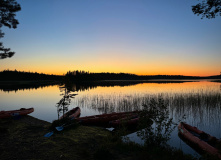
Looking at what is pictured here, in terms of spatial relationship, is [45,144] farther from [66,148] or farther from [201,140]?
[201,140]

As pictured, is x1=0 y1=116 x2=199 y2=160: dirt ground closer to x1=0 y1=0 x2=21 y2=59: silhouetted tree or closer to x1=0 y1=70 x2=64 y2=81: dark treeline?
x1=0 y1=0 x2=21 y2=59: silhouetted tree

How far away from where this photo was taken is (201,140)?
30.1 feet

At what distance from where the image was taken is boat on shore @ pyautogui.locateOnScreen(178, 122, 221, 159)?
325 inches

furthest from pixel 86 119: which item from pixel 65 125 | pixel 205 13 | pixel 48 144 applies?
pixel 205 13

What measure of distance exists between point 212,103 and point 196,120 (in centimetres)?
642

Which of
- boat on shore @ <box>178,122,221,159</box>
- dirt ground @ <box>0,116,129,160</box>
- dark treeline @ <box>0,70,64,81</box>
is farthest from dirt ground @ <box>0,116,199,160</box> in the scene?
dark treeline @ <box>0,70,64,81</box>

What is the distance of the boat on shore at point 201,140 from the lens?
8245 millimetres

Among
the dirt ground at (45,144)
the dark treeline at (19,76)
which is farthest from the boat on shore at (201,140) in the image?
the dark treeline at (19,76)

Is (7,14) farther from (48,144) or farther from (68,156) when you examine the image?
(68,156)

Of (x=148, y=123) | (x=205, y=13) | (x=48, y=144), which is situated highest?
(x=205, y=13)

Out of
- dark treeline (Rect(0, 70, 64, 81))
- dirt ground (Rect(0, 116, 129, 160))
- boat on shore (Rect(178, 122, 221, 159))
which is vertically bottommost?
boat on shore (Rect(178, 122, 221, 159))

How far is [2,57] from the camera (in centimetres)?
1109

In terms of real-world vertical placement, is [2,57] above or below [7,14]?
below

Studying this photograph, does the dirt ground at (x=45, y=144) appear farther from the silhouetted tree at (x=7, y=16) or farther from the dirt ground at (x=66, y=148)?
the silhouetted tree at (x=7, y=16)
